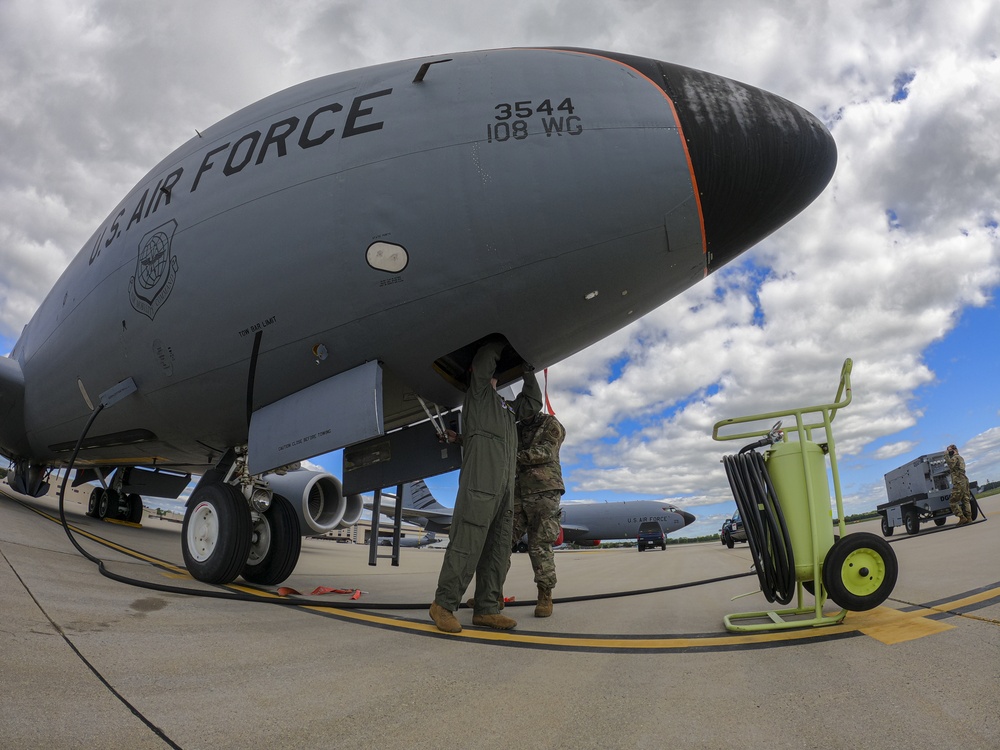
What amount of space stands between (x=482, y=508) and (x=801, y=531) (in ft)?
5.94

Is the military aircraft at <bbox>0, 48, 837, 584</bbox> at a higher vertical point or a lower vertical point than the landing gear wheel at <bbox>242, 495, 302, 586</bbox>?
higher

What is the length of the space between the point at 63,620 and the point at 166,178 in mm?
3591

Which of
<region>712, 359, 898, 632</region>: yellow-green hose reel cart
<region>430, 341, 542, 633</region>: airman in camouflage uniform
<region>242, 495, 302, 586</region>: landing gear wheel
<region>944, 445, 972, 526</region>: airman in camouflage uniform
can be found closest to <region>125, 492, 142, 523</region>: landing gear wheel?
<region>242, 495, 302, 586</region>: landing gear wheel

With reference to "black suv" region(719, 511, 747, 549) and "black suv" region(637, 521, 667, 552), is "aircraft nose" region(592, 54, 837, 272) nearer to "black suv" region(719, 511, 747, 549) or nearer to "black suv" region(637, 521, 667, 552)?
"black suv" region(719, 511, 747, 549)

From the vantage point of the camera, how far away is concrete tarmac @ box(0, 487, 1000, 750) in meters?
1.43

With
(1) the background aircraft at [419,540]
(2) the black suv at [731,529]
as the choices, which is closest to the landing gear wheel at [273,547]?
(2) the black suv at [731,529]

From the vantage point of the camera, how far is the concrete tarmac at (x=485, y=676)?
143cm

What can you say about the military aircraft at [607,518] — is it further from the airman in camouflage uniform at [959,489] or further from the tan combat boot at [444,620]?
the tan combat boot at [444,620]

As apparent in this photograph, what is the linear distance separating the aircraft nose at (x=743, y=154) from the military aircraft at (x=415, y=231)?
1cm

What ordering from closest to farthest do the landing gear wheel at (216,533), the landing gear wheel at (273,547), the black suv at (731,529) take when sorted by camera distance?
1. the landing gear wheel at (216,533)
2. the landing gear wheel at (273,547)
3. the black suv at (731,529)

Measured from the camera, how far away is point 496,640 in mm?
2896

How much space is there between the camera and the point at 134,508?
432 inches

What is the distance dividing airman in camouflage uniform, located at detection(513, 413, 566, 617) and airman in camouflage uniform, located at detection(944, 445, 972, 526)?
31.1 feet

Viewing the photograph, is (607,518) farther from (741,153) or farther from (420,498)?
(741,153)
